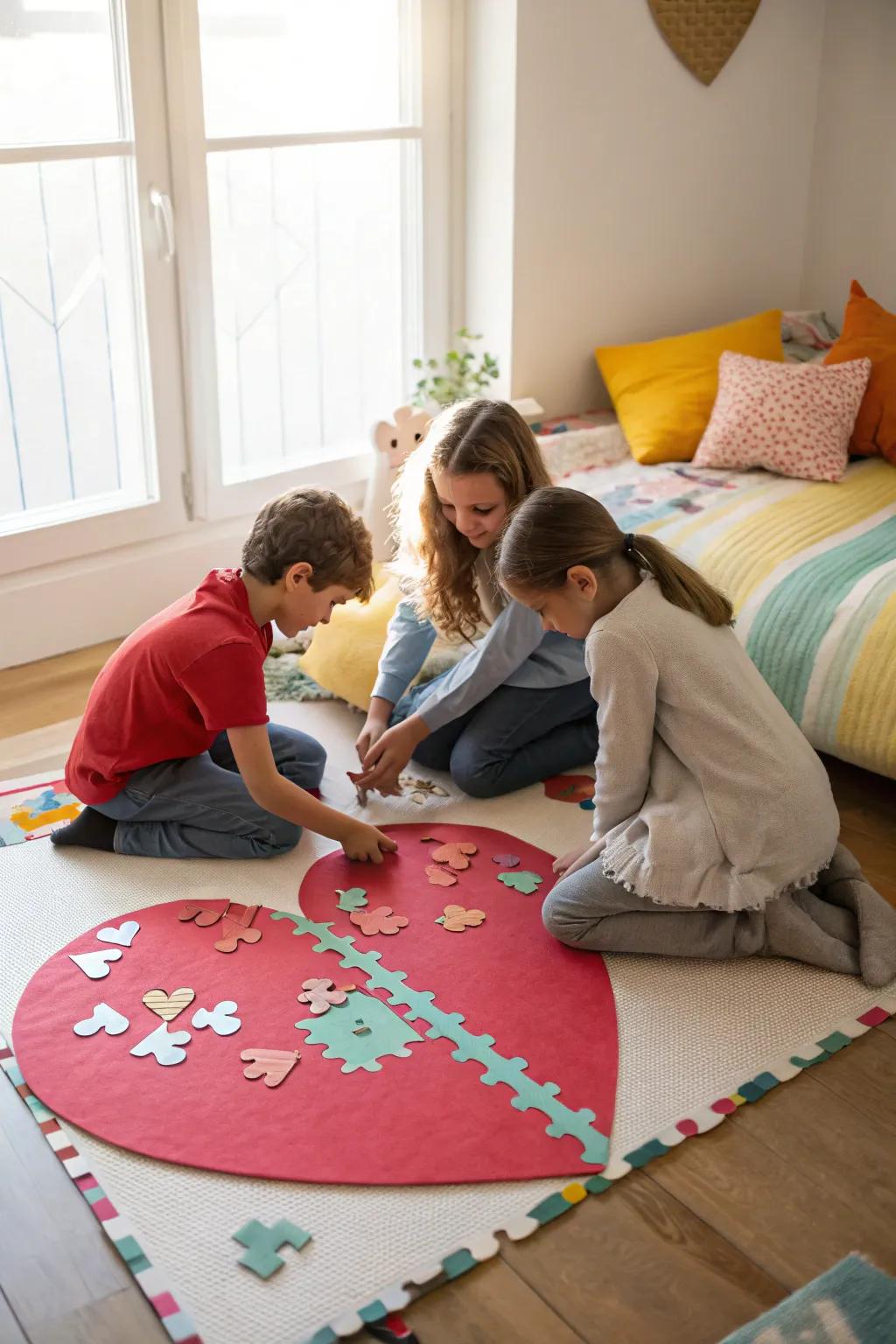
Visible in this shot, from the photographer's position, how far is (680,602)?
1.83 m

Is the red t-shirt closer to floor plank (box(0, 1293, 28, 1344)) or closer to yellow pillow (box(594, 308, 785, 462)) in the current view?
floor plank (box(0, 1293, 28, 1344))

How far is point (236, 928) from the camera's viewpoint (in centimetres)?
195

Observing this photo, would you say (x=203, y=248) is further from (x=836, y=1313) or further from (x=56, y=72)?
(x=836, y=1313)

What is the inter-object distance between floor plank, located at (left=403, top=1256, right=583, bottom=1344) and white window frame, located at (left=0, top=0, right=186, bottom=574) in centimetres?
193

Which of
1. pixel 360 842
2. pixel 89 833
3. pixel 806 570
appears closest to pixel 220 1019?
pixel 360 842

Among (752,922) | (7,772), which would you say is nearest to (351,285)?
(7,772)

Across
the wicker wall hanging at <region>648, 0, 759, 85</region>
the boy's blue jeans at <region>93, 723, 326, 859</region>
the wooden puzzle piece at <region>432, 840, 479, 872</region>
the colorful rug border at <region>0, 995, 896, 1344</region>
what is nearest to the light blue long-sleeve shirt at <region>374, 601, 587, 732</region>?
the wooden puzzle piece at <region>432, 840, 479, 872</region>

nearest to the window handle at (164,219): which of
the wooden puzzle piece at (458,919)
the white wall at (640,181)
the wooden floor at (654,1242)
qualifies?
the white wall at (640,181)

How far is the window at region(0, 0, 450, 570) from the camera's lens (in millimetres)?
2693

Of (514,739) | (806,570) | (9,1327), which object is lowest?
(9,1327)

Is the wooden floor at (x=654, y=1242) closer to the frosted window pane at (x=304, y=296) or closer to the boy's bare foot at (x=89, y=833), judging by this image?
the boy's bare foot at (x=89, y=833)

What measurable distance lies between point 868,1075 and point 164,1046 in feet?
2.94

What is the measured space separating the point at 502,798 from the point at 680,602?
636mm

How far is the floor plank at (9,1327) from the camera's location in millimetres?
1321
